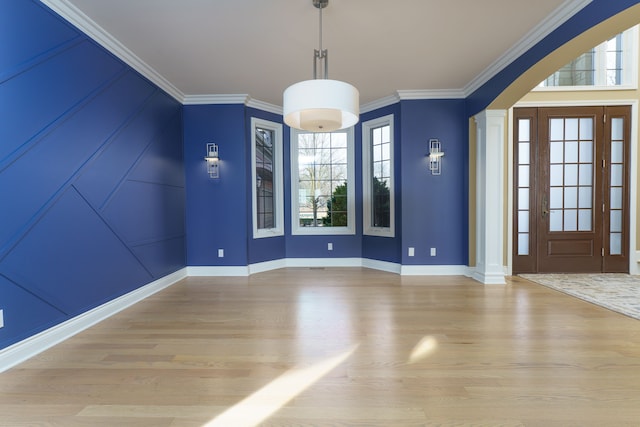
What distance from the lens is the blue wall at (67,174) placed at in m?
2.01

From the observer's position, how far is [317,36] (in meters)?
2.94

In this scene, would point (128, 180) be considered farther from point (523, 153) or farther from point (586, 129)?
point (586, 129)

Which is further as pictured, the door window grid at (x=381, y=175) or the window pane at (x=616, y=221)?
the door window grid at (x=381, y=175)

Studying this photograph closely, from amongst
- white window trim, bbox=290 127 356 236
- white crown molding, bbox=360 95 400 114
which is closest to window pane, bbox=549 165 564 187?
white crown molding, bbox=360 95 400 114

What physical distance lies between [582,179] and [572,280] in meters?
1.55

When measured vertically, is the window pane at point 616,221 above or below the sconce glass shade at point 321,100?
below

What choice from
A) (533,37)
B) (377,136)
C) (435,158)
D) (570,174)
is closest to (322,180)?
(377,136)

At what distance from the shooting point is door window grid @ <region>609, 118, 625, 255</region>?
14.4 feet

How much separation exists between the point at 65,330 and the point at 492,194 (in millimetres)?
4880

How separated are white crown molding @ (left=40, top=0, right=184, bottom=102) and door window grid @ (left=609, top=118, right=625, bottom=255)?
6517 mm

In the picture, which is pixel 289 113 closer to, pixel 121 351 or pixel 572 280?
pixel 121 351

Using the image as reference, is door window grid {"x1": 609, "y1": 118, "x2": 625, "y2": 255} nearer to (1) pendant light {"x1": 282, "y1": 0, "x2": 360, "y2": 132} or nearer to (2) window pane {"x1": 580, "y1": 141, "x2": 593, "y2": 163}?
(2) window pane {"x1": 580, "y1": 141, "x2": 593, "y2": 163}

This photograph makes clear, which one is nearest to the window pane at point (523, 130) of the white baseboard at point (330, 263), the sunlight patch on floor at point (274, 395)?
the white baseboard at point (330, 263)

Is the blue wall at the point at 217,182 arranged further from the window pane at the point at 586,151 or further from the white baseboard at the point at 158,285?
the window pane at the point at 586,151
